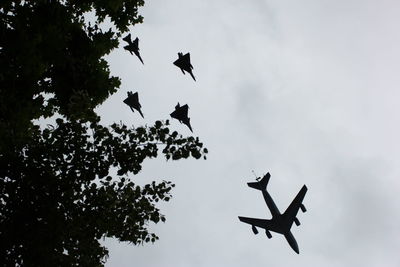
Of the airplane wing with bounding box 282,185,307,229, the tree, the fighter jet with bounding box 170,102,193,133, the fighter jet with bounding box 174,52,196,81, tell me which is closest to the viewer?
the tree

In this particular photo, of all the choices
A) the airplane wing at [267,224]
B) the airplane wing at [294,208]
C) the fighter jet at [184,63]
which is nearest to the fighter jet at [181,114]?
the fighter jet at [184,63]

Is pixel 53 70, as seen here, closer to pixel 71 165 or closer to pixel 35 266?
pixel 71 165

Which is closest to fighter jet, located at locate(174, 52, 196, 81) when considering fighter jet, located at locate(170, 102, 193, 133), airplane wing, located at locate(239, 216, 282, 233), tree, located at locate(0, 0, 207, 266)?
fighter jet, located at locate(170, 102, 193, 133)

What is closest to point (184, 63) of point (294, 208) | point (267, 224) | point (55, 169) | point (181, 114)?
point (181, 114)

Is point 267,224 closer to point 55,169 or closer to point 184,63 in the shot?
point 184,63

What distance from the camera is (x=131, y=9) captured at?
12.8 metres

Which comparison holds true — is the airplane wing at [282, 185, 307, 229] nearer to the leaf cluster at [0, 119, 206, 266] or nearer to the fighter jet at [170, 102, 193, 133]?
the fighter jet at [170, 102, 193, 133]

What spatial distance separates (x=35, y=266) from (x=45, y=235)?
0.66 m

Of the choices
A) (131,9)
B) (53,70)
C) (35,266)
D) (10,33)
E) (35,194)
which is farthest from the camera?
(131,9)

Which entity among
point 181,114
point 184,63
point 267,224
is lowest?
point 181,114

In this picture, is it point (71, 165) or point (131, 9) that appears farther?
point (131, 9)

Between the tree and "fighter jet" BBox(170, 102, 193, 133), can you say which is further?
"fighter jet" BBox(170, 102, 193, 133)

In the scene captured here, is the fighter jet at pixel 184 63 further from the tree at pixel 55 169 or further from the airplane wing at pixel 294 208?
the airplane wing at pixel 294 208

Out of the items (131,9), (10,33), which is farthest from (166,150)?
(131,9)
